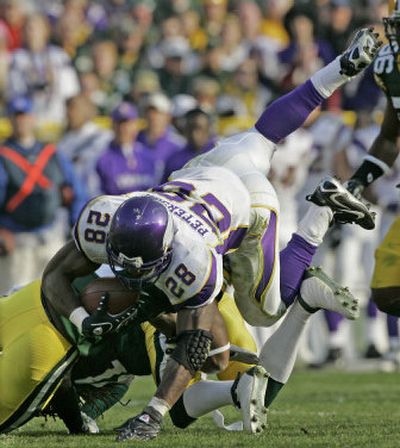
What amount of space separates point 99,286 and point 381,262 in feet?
5.20

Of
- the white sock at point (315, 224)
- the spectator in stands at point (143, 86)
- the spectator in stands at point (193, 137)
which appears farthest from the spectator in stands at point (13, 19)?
the white sock at point (315, 224)

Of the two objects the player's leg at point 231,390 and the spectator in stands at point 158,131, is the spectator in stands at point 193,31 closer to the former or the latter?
the spectator in stands at point 158,131

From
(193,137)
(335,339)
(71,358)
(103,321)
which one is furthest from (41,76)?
(103,321)

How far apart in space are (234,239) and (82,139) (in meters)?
5.28

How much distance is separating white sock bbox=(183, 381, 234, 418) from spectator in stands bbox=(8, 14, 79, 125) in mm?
6163

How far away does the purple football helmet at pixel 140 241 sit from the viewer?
17.3 ft

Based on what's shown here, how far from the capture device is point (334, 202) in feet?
21.4

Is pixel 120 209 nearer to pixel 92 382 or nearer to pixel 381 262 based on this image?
pixel 92 382

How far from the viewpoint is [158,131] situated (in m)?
10.7

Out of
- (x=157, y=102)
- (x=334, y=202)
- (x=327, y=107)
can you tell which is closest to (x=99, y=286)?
(x=334, y=202)

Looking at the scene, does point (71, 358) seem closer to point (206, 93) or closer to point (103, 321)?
point (103, 321)

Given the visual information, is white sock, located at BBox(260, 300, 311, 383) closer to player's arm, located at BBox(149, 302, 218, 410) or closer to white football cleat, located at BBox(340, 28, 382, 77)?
player's arm, located at BBox(149, 302, 218, 410)

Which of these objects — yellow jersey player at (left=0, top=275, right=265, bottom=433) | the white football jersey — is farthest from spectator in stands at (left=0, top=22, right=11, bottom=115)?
the white football jersey

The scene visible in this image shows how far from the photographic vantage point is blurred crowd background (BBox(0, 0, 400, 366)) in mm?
9922
